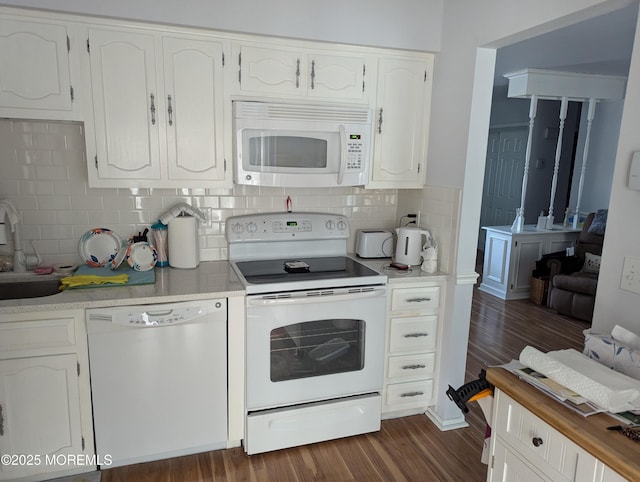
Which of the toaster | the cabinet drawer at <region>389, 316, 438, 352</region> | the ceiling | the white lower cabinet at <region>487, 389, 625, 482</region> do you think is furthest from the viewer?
the ceiling

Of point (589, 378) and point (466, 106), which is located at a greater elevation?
point (466, 106)

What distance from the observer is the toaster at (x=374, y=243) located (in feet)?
9.87

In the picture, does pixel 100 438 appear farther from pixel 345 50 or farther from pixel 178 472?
pixel 345 50

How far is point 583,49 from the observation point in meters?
4.28

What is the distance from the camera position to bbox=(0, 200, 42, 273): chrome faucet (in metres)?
2.30

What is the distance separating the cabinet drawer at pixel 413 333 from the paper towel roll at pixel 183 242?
1264 mm

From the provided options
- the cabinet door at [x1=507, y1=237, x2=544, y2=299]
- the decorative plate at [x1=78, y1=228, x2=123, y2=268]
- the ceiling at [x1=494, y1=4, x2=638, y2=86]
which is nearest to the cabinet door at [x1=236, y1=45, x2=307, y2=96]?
the decorative plate at [x1=78, y1=228, x2=123, y2=268]

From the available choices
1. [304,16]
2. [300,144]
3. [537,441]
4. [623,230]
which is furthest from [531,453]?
[304,16]

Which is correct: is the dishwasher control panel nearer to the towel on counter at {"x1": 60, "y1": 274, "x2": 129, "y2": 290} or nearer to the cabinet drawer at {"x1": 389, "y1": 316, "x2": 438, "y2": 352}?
the towel on counter at {"x1": 60, "y1": 274, "x2": 129, "y2": 290}

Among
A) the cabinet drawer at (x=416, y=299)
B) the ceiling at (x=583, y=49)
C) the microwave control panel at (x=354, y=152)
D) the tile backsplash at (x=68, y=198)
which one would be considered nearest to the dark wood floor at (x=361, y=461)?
the cabinet drawer at (x=416, y=299)

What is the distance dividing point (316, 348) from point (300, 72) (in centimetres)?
158

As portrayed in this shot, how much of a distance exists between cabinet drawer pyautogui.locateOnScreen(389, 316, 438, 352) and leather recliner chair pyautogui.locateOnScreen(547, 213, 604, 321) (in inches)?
105

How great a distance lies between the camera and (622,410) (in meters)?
1.29

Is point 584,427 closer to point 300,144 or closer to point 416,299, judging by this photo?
point 416,299
